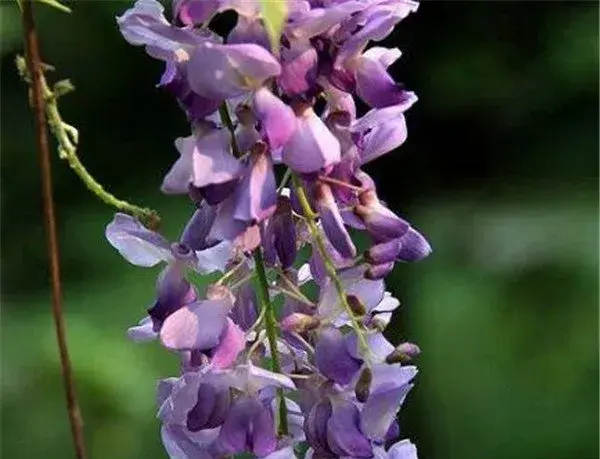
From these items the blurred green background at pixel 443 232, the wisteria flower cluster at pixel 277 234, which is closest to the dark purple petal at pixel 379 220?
the wisteria flower cluster at pixel 277 234

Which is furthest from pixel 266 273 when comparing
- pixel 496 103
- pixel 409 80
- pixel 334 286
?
pixel 496 103

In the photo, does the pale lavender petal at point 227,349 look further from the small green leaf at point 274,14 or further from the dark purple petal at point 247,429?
the small green leaf at point 274,14

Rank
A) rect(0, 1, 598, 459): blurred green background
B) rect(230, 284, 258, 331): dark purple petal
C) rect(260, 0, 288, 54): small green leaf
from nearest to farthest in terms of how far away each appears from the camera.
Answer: rect(260, 0, 288, 54): small green leaf
rect(230, 284, 258, 331): dark purple petal
rect(0, 1, 598, 459): blurred green background

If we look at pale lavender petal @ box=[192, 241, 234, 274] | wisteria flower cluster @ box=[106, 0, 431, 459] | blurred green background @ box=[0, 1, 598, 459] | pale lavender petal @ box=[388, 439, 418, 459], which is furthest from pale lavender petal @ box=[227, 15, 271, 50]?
blurred green background @ box=[0, 1, 598, 459]

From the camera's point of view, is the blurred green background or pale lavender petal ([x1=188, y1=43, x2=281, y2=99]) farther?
the blurred green background

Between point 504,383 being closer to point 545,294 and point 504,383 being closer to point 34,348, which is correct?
point 545,294

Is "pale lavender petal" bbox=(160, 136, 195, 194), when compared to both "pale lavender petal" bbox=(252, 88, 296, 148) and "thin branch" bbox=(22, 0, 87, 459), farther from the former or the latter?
"thin branch" bbox=(22, 0, 87, 459)
